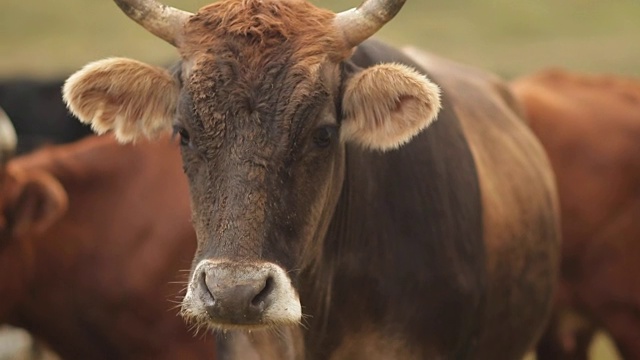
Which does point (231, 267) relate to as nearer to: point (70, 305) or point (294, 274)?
point (294, 274)

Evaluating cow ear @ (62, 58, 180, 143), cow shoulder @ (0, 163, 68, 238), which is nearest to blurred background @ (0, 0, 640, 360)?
cow shoulder @ (0, 163, 68, 238)

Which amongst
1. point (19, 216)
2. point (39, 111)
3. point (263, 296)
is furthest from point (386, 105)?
point (39, 111)

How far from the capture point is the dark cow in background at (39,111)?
13.6m

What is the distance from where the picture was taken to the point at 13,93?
46.7 ft

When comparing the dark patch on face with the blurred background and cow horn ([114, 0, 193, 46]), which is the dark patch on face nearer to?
cow horn ([114, 0, 193, 46])

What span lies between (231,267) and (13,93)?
398 inches

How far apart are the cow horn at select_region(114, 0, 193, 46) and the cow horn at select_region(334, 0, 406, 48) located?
598 millimetres

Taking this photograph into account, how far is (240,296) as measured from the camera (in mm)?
4555

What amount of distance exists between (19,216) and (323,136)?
3.53m

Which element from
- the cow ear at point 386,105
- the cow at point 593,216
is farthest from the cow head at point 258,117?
the cow at point 593,216

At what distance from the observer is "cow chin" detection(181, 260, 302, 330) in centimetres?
456

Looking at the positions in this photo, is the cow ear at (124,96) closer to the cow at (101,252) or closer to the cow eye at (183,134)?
the cow eye at (183,134)

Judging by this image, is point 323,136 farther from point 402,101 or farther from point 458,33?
point 458,33

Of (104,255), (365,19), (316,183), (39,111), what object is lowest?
(39,111)
